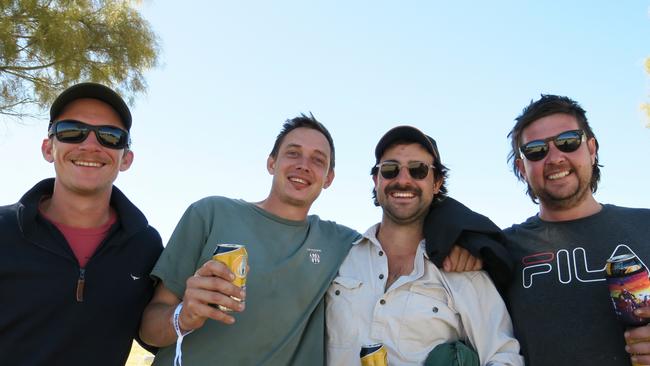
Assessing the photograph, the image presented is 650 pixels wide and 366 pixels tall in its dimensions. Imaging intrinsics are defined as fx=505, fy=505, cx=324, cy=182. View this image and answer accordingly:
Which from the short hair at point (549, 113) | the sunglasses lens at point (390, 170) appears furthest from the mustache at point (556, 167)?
the sunglasses lens at point (390, 170)

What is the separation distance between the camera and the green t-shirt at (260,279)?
3229 millimetres

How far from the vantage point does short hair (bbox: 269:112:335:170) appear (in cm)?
436

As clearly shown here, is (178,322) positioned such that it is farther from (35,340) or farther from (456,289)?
(456,289)

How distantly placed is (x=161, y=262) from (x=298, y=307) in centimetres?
95

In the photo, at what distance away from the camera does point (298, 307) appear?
344 cm

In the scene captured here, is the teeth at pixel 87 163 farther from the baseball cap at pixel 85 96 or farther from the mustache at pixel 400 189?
the mustache at pixel 400 189

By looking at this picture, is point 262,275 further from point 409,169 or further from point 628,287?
point 628,287

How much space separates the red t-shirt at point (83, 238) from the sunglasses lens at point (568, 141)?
321 centimetres

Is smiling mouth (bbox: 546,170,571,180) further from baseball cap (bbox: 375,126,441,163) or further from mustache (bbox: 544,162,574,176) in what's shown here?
baseball cap (bbox: 375,126,441,163)

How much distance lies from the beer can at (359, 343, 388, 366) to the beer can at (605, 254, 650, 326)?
1.33m

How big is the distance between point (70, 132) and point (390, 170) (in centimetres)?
228

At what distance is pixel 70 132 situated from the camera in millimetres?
3334

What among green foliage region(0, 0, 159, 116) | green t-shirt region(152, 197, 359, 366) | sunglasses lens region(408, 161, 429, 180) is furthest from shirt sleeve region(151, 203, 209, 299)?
green foliage region(0, 0, 159, 116)

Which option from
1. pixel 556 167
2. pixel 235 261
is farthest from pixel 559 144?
pixel 235 261
